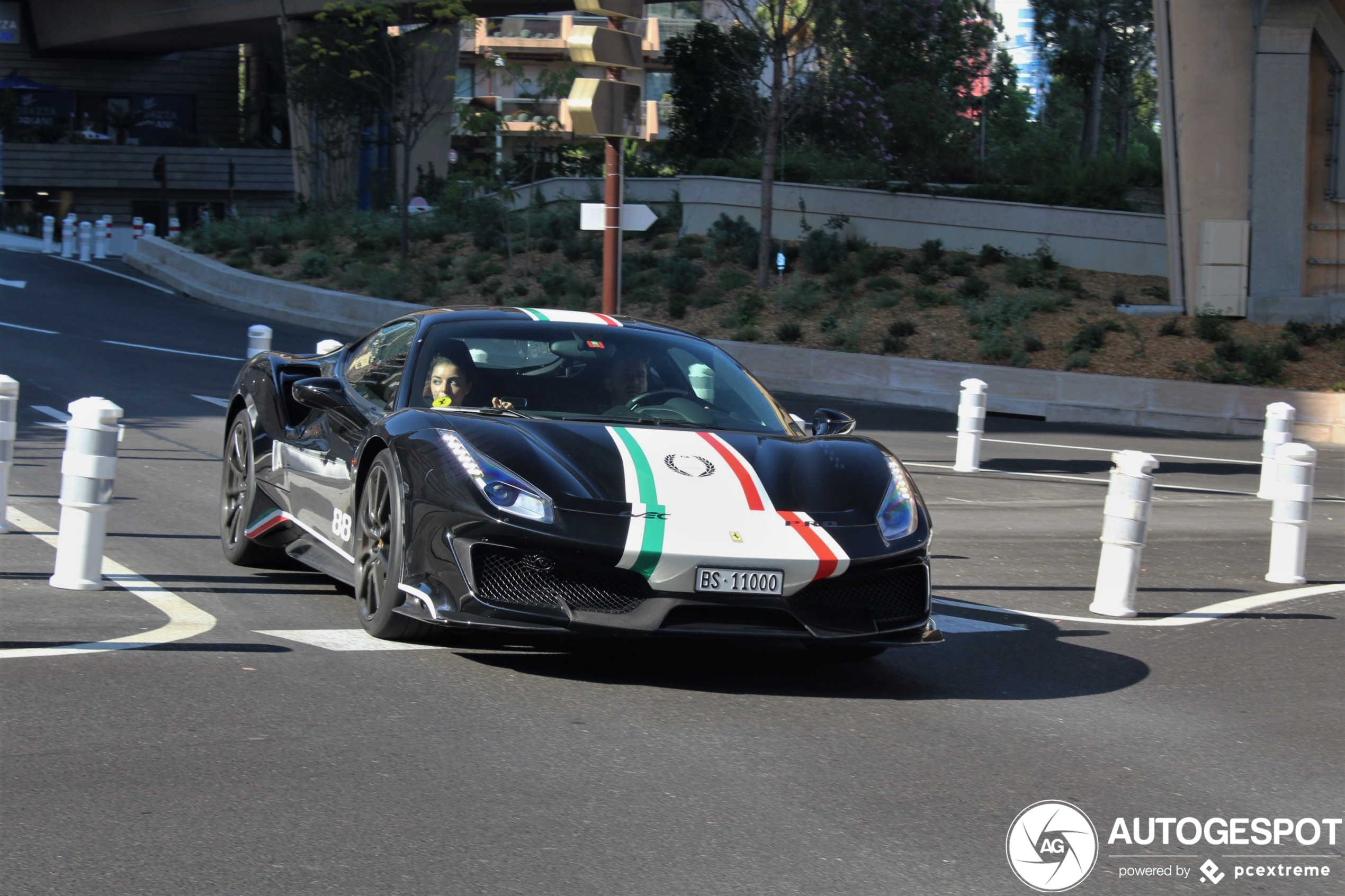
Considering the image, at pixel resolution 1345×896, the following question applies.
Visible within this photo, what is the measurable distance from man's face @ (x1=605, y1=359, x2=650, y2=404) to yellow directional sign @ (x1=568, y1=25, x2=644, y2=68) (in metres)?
4.86

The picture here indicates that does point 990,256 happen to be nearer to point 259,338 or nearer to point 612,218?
point 259,338

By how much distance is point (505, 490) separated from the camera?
18.7 ft

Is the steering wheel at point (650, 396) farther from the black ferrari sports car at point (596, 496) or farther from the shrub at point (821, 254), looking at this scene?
the shrub at point (821, 254)

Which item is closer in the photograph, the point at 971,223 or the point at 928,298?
the point at 928,298

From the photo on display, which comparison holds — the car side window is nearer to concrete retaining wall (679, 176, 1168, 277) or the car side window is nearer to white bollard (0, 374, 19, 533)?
white bollard (0, 374, 19, 533)

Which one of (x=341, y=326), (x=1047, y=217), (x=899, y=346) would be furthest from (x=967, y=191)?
(x=341, y=326)

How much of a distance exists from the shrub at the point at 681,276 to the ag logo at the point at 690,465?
2122 centimetres

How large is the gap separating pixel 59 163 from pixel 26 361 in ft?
127

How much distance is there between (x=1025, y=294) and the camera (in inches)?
976

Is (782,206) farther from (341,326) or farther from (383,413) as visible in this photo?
(383,413)

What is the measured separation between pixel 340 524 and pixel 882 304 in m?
19.1

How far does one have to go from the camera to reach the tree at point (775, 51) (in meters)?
25.5

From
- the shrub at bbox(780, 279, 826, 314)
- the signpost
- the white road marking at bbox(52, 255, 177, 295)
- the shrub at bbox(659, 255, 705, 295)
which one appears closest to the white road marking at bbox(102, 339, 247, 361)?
the shrub at bbox(659, 255, 705, 295)

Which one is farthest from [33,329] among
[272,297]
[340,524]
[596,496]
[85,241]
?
[596,496]
